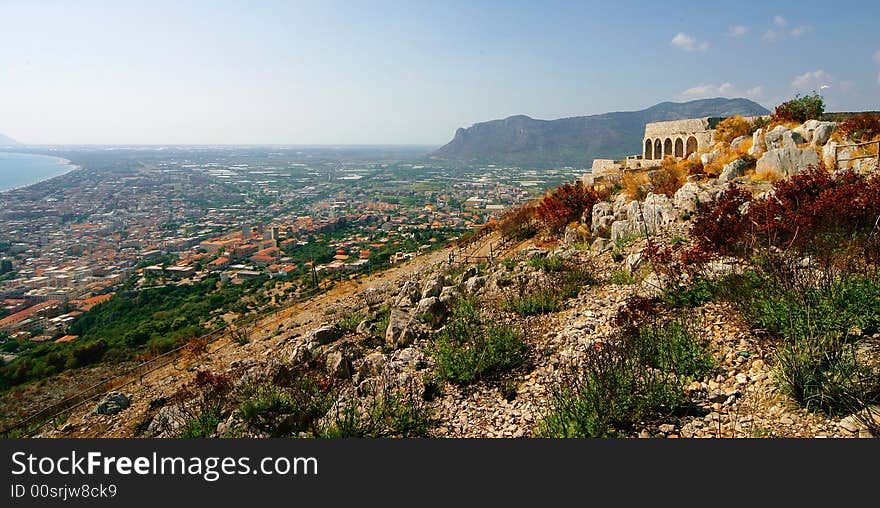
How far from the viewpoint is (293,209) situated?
65.6 m

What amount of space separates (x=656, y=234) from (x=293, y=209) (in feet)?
205

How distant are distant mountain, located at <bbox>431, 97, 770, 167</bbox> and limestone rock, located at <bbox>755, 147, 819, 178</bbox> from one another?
3822 inches

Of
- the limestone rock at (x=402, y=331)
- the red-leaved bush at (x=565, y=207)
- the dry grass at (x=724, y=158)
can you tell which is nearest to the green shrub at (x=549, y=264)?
the limestone rock at (x=402, y=331)

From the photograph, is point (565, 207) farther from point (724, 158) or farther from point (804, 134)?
point (804, 134)

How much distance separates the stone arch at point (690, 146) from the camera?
20047 mm

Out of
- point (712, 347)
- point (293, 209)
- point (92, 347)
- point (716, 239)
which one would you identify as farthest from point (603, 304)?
point (293, 209)

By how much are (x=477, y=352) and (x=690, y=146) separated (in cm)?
1938

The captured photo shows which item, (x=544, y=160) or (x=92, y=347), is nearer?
(x=92, y=347)

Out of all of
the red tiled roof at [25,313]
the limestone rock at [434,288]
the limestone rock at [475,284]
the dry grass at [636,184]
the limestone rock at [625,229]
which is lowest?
the red tiled roof at [25,313]

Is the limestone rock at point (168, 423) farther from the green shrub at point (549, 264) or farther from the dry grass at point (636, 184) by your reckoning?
the dry grass at point (636, 184)

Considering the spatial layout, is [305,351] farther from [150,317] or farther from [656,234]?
[150,317]

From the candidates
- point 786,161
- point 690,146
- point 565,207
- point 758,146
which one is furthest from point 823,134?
point 690,146

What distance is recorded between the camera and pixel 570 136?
452 ft

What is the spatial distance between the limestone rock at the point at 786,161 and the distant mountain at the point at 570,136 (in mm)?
97078
